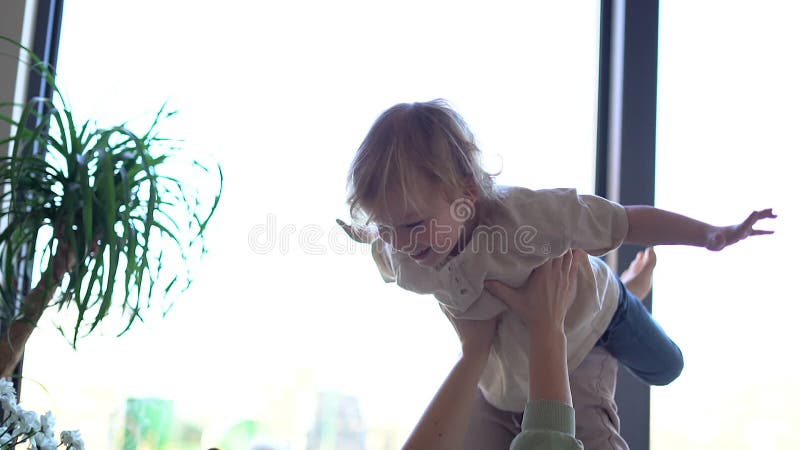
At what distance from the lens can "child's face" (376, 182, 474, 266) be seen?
1314 millimetres

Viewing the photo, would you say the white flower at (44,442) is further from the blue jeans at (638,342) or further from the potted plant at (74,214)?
Answer: the blue jeans at (638,342)

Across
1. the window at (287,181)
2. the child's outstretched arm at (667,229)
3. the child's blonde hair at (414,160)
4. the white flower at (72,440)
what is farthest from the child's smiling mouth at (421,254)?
the white flower at (72,440)

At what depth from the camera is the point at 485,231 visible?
1.40m

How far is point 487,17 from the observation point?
2016 mm

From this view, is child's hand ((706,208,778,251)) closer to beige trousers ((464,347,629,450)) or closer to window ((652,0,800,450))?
beige trousers ((464,347,629,450))

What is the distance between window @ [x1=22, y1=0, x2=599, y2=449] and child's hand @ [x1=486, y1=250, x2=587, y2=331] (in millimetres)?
524

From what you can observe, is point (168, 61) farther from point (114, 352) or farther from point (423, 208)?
point (423, 208)

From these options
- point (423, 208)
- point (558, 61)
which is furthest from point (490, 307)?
point (558, 61)

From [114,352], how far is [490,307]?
1.03m

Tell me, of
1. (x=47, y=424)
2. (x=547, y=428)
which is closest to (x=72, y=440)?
(x=47, y=424)

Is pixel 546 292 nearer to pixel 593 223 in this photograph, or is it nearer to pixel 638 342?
pixel 593 223

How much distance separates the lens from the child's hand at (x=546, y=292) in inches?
52.5

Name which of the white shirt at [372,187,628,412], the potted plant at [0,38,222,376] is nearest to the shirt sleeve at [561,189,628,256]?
the white shirt at [372,187,628,412]

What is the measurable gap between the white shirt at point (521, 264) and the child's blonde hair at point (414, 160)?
0.09 meters
